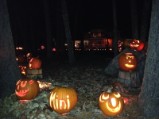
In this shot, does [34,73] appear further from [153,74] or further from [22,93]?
[153,74]

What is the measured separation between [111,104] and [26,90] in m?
2.71

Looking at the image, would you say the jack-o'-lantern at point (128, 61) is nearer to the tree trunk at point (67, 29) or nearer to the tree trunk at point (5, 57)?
the tree trunk at point (5, 57)

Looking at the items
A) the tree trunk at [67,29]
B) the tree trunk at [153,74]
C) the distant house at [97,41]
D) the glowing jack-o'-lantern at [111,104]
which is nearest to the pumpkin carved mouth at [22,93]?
the glowing jack-o'-lantern at [111,104]

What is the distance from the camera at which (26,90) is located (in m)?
9.80

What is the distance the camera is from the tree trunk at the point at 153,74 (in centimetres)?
866

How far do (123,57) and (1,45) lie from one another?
498cm

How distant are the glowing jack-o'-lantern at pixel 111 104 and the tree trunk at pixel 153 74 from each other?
74 cm

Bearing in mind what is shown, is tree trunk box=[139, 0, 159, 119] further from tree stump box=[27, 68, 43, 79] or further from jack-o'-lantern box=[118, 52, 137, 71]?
tree stump box=[27, 68, 43, 79]

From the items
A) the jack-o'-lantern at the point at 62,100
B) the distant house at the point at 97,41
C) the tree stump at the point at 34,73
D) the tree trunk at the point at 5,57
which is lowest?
the distant house at the point at 97,41

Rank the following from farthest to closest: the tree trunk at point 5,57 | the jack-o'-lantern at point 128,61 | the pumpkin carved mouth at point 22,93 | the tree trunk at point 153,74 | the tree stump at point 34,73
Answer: the tree stump at point 34,73 < the jack-o'-lantern at point 128,61 < the tree trunk at point 5,57 < the pumpkin carved mouth at point 22,93 < the tree trunk at point 153,74

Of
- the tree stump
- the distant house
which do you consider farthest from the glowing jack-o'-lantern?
the distant house

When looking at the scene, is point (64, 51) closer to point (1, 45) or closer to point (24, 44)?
point (24, 44)

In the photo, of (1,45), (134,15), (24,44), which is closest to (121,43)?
(134,15)

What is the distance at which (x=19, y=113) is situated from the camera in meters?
9.32
